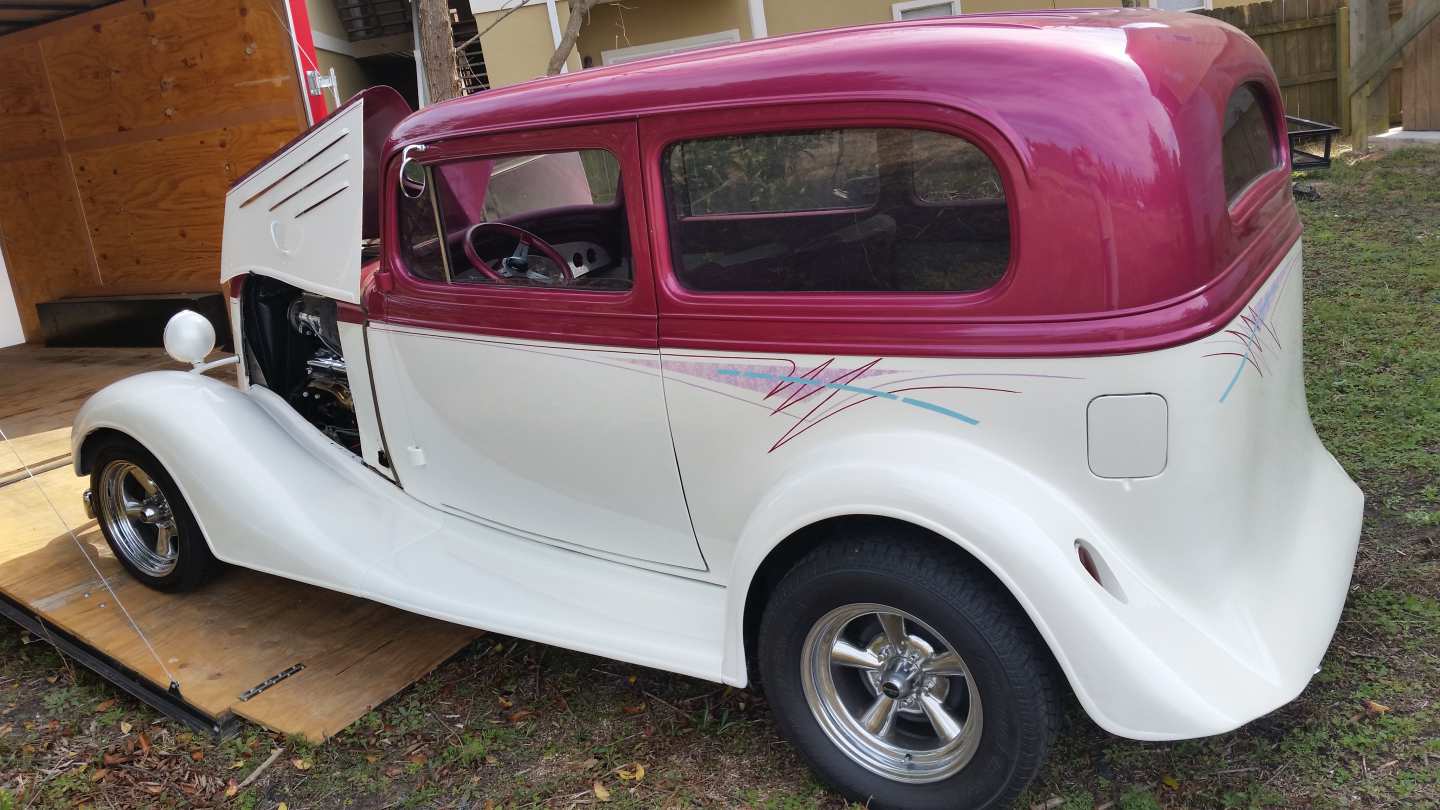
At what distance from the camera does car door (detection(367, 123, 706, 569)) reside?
2.85 metres

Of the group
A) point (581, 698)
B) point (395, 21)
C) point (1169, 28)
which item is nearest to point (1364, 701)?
point (1169, 28)

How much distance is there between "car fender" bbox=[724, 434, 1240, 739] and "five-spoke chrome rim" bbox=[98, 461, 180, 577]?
2.78 metres

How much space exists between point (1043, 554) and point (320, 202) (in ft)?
8.68

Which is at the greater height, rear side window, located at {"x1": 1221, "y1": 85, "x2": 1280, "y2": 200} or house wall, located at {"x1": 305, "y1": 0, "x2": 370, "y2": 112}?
house wall, located at {"x1": 305, "y1": 0, "x2": 370, "y2": 112}

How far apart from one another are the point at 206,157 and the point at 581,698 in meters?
6.07

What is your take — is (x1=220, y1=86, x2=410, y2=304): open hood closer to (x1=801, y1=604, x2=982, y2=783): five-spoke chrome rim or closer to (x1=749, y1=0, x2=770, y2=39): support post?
(x1=801, y1=604, x2=982, y2=783): five-spoke chrome rim

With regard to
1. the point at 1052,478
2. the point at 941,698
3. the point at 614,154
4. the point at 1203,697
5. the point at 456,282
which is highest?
the point at 614,154

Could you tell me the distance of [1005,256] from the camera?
2.29 meters

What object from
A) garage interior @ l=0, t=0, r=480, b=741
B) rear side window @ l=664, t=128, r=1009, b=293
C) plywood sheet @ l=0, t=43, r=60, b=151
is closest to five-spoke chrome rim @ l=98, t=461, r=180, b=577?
garage interior @ l=0, t=0, r=480, b=741

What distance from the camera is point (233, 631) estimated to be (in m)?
3.75

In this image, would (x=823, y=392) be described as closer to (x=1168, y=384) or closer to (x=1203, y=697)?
(x=1168, y=384)

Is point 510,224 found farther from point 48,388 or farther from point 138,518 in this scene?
point 48,388

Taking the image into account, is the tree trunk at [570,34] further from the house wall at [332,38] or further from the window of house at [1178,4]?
the house wall at [332,38]

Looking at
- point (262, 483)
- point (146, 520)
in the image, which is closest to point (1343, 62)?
point (262, 483)
